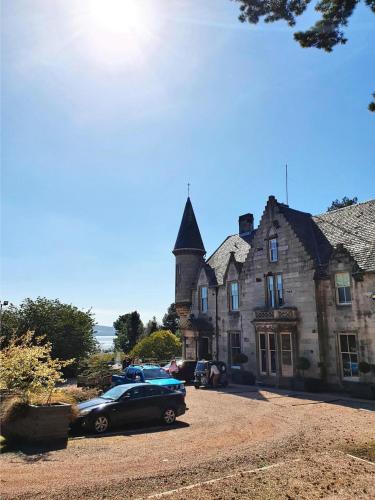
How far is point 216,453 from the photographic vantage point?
33.6 feet

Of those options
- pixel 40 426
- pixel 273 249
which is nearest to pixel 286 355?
pixel 273 249

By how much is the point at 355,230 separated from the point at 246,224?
1334 centimetres

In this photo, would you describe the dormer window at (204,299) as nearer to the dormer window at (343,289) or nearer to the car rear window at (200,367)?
the car rear window at (200,367)

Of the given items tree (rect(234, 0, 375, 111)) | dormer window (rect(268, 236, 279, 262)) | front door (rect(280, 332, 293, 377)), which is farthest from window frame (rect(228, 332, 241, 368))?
tree (rect(234, 0, 375, 111))

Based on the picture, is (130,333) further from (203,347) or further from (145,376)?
(145,376)

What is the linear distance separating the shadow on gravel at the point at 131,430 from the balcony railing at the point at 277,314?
1155 centimetres

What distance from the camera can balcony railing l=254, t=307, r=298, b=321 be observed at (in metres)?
23.8

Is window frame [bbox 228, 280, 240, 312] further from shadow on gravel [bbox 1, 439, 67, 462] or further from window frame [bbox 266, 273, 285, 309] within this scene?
shadow on gravel [bbox 1, 439, 67, 462]

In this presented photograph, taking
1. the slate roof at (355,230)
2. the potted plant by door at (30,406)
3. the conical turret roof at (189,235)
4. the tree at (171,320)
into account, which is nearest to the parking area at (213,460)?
the potted plant by door at (30,406)

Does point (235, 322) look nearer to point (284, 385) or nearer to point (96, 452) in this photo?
point (284, 385)

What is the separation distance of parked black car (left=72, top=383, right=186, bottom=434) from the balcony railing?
1123cm

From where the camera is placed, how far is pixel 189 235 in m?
37.0

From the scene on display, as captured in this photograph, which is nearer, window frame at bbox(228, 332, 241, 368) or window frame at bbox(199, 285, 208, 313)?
window frame at bbox(228, 332, 241, 368)

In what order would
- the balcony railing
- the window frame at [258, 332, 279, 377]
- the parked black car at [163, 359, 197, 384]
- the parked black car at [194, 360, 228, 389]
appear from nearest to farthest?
the balcony railing < the parked black car at [194, 360, 228, 389] < the window frame at [258, 332, 279, 377] < the parked black car at [163, 359, 197, 384]
